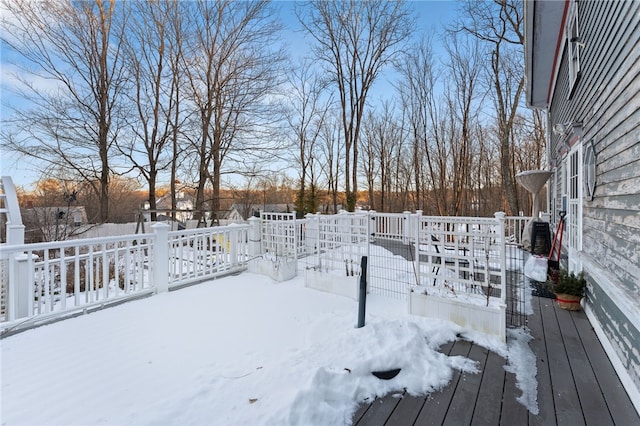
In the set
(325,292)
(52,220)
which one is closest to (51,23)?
(52,220)

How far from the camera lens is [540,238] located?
251 inches

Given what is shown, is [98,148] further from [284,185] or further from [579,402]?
[284,185]

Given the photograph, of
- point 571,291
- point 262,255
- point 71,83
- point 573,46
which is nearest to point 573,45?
point 573,46

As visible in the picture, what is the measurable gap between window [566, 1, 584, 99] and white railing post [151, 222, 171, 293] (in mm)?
5900

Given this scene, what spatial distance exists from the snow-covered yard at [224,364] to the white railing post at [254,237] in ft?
7.20

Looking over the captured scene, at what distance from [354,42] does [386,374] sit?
1332 centimetres

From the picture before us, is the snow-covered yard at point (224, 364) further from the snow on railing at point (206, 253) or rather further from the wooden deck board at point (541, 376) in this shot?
the snow on railing at point (206, 253)

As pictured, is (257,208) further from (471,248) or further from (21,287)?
(471,248)

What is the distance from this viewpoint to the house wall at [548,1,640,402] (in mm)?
2086

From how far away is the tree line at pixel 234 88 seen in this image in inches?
365

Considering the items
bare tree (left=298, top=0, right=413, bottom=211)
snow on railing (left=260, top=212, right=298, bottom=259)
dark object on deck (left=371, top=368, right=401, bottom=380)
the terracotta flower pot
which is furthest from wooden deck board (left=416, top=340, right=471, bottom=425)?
bare tree (left=298, top=0, right=413, bottom=211)

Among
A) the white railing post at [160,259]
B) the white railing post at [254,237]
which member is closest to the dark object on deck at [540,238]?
the white railing post at [254,237]

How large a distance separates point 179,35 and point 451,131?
1126 cm

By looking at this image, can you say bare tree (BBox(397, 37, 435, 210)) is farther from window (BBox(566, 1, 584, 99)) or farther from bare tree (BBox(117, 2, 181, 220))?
bare tree (BBox(117, 2, 181, 220))
